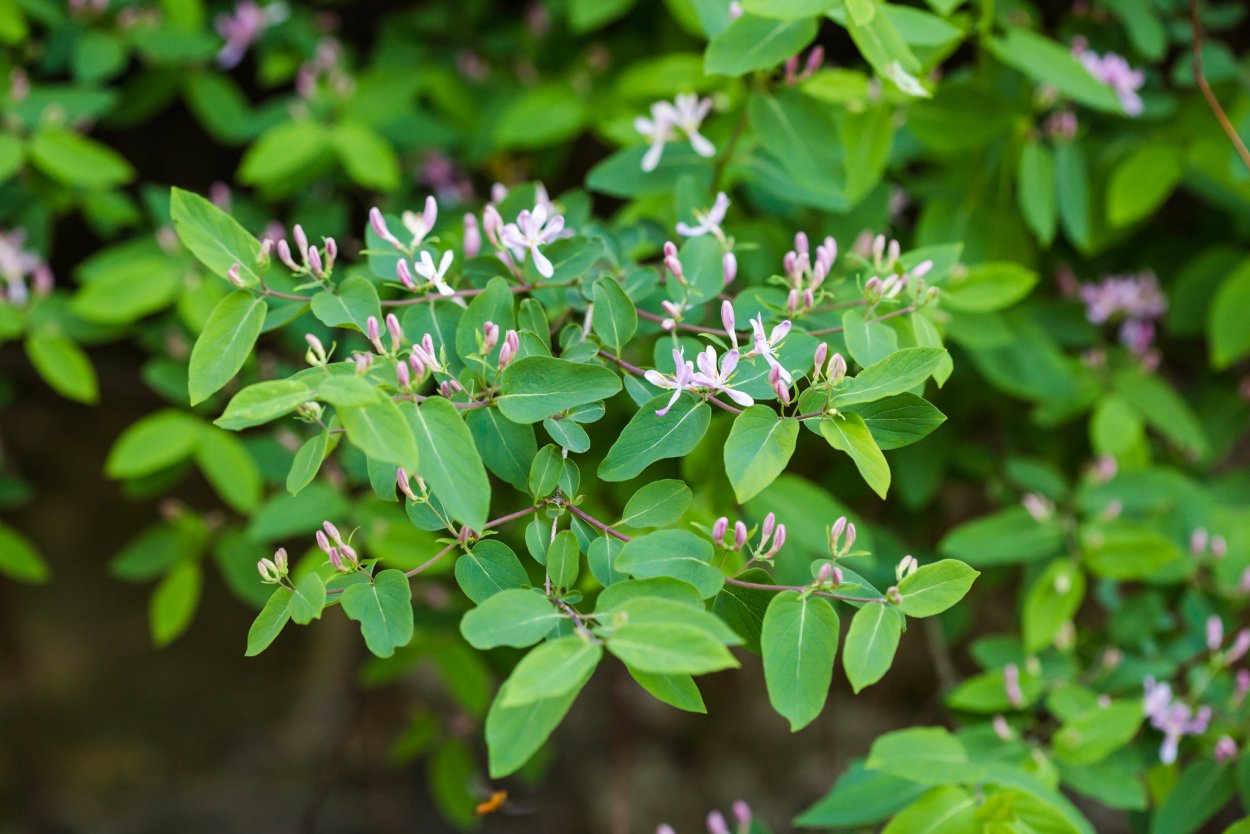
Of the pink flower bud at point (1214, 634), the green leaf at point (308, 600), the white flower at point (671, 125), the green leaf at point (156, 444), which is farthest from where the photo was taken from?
the green leaf at point (156, 444)

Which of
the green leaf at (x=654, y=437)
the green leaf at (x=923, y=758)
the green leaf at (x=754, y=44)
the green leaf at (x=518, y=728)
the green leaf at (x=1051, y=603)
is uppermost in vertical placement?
the green leaf at (x=754, y=44)

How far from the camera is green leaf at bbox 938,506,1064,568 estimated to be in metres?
1.63

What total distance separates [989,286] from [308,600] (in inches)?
40.9

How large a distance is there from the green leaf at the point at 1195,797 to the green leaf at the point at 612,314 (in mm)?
1098

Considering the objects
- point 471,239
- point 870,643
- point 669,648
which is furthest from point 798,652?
point 471,239

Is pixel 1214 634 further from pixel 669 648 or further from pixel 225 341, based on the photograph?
pixel 225 341

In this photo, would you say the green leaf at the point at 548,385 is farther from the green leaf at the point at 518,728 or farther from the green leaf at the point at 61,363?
the green leaf at the point at 61,363

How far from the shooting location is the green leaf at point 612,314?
1011 mm

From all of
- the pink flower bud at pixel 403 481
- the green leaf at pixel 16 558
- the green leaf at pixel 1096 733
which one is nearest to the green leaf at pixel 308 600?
the pink flower bud at pixel 403 481

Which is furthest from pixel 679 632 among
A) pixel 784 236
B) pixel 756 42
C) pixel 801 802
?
pixel 801 802

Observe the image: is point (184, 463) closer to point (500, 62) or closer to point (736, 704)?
point (500, 62)

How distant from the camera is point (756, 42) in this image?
120 cm

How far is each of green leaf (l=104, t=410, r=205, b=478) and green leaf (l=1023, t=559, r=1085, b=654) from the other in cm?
143

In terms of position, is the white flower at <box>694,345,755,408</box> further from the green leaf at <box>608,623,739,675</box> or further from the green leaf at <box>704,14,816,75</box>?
the green leaf at <box>704,14,816,75</box>
